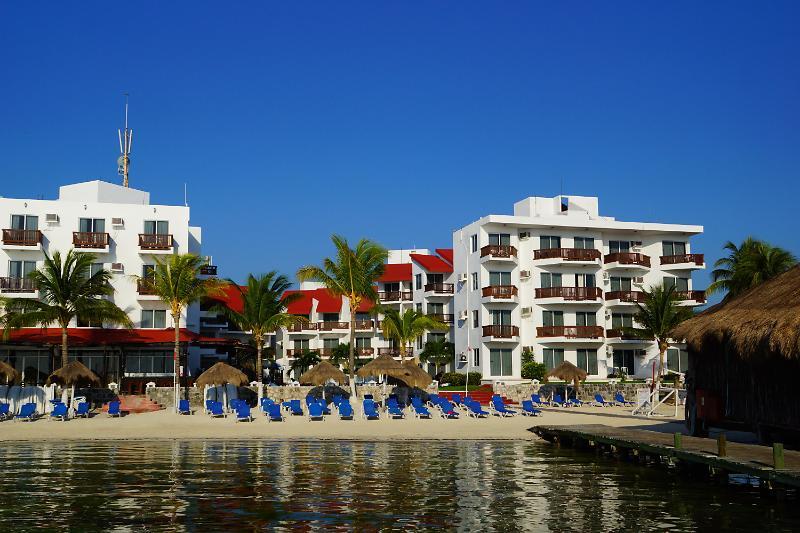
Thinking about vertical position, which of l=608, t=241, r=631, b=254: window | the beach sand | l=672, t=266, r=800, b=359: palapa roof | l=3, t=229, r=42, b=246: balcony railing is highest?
l=608, t=241, r=631, b=254: window

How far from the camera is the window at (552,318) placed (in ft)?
190

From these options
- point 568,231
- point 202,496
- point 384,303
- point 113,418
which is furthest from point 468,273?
point 202,496

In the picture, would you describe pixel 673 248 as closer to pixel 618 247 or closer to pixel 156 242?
pixel 618 247

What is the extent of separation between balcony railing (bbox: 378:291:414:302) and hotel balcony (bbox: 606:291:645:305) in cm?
1740

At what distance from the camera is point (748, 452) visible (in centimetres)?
1958

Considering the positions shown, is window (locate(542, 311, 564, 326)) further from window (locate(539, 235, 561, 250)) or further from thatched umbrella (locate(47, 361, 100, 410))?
thatched umbrella (locate(47, 361, 100, 410))

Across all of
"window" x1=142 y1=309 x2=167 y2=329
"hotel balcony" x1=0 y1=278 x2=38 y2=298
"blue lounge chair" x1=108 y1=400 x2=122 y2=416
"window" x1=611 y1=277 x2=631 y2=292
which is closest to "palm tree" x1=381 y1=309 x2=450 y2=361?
"window" x1=611 y1=277 x2=631 y2=292

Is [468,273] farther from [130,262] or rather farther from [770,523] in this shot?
[770,523]

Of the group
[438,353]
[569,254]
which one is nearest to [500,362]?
[438,353]

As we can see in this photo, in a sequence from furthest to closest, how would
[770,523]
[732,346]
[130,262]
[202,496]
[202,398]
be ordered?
1. [130,262]
2. [202,398]
3. [732,346]
4. [202,496]
5. [770,523]

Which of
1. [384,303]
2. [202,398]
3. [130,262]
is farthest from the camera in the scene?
[384,303]

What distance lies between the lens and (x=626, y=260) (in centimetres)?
5931

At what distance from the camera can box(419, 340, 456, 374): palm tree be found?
61500mm

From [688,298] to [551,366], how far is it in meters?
11.2
